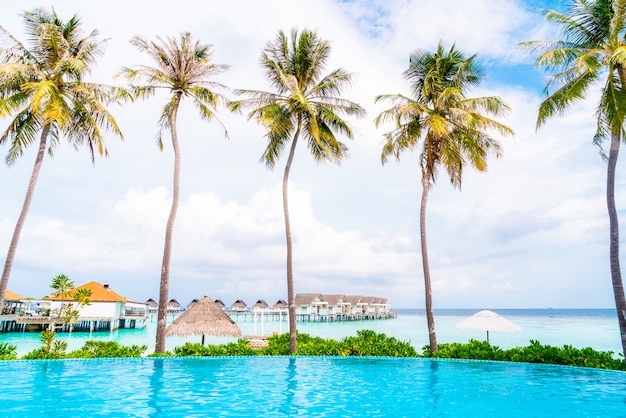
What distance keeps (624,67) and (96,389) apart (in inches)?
658

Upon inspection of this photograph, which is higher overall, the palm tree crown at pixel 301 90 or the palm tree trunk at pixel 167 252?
the palm tree crown at pixel 301 90

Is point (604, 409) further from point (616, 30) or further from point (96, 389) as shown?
point (96, 389)

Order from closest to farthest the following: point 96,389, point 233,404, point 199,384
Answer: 1. point 233,404
2. point 96,389
3. point 199,384

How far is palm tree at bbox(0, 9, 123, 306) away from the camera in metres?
14.9

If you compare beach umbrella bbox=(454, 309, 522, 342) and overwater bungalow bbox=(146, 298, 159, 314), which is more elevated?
overwater bungalow bbox=(146, 298, 159, 314)

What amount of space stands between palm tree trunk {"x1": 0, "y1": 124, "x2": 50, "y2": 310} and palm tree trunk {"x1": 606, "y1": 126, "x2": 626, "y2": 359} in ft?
63.5

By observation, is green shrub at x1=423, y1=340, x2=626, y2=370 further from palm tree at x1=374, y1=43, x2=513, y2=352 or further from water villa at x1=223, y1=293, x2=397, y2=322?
water villa at x1=223, y1=293, x2=397, y2=322

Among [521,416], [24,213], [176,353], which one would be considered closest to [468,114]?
[521,416]

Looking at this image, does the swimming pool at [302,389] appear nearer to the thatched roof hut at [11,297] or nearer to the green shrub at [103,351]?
the green shrub at [103,351]

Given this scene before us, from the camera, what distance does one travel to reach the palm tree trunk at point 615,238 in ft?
39.7

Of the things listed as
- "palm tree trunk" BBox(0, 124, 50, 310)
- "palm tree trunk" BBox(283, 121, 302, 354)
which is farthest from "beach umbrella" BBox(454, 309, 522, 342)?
"palm tree trunk" BBox(0, 124, 50, 310)

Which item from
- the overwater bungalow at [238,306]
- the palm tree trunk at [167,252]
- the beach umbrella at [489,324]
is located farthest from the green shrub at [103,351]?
the overwater bungalow at [238,306]

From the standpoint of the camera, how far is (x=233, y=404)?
30.8ft

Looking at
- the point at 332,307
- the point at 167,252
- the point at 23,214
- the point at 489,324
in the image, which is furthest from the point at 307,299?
the point at 23,214
